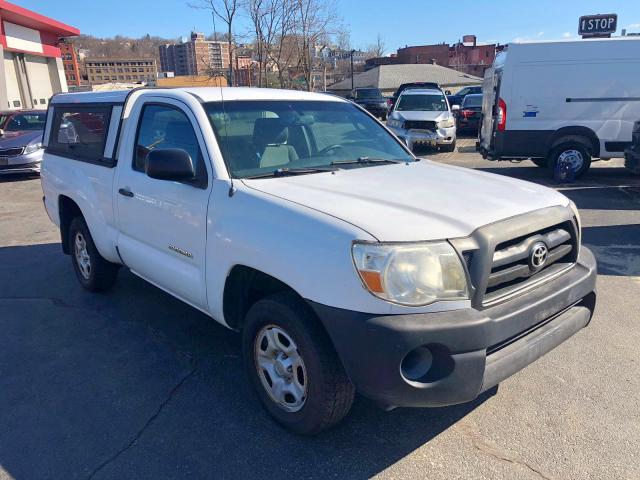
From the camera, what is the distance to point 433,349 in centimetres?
242

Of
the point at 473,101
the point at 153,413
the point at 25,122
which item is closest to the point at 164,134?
the point at 153,413

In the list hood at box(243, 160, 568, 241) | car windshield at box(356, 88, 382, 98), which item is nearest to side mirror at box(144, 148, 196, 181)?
hood at box(243, 160, 568, 241)

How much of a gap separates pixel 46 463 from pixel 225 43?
56.2 feet

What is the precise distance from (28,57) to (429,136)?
25.0 metres

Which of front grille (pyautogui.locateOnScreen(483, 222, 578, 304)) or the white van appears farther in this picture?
the white van

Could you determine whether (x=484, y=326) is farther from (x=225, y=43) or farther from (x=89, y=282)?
(x=225, y=43)

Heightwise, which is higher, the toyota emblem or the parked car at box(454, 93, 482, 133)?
the toyota emblem

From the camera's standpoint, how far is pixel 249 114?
367 cm

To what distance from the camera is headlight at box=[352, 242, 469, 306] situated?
2.37m

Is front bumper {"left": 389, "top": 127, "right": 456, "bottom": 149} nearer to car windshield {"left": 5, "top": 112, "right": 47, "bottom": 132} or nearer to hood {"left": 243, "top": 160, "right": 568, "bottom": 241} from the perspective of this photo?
car windshield {"left": 5, "top": 112, "right": 47, "bottom": 132}

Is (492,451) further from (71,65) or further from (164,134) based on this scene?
(71,65)

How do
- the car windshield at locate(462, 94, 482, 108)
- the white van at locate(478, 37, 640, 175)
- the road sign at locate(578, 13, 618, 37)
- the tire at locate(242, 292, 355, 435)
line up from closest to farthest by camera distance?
the tire at locate(242, 292, 355, 435) → the white van at locate(478, 37, 640, 175) → the road sign at locate(578, 13, 618, 37) → the car windshield at locate(462, 94, 482, 108)

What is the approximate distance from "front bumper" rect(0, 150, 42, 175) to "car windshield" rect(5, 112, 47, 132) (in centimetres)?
167

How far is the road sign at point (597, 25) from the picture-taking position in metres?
17.1
